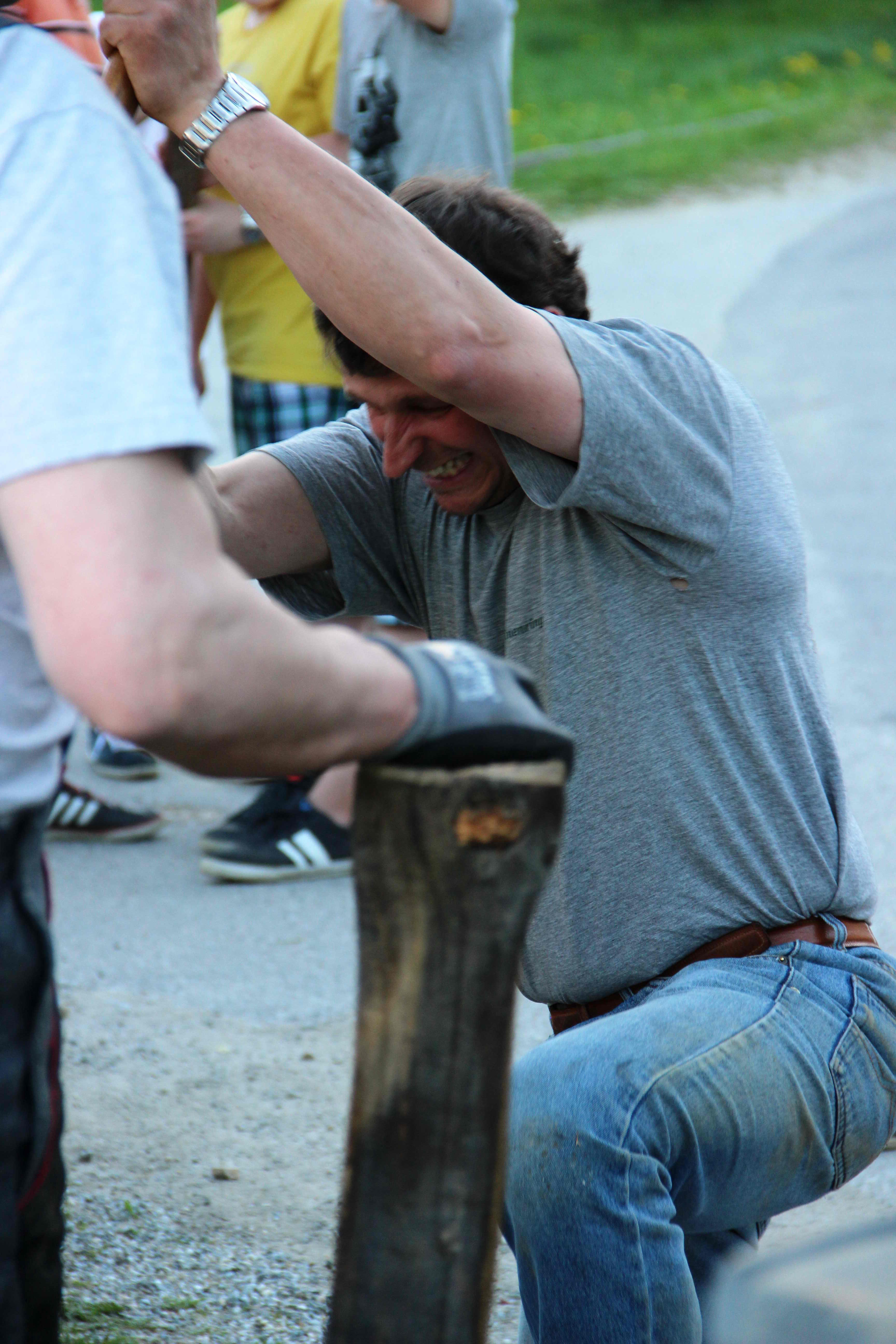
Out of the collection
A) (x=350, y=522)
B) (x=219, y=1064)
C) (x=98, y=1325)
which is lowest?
(x=219, y=1064)

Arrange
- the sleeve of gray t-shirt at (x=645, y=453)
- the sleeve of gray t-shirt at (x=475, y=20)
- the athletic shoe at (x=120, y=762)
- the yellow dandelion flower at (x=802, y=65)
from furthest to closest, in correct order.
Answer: the yellow dandelion flower at (x=802, y=65)
the athletic shoe at (x=120, y=762)
the sleeve of gray t-shirt at (x=475, y=20)
the sleeve of gray t-shirt at (x=645, y=453)

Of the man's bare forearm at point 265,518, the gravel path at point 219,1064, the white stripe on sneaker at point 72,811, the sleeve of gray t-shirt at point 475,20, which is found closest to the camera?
the man's bare forearm at point 265,518

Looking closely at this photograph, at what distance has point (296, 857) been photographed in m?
3.70

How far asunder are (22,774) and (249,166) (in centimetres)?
76

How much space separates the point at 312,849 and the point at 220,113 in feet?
7.50

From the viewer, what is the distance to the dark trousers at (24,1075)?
3.94 ft

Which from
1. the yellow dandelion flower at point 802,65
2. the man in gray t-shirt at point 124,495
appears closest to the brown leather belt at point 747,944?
the man in gray t-shirt at point 124,495

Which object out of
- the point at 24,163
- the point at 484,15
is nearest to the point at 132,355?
the point at 24,163

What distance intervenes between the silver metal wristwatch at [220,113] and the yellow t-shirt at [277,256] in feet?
6.37

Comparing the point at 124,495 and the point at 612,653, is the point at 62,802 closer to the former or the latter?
the point at 612,653

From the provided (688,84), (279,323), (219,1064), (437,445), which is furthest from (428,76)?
(688,84)

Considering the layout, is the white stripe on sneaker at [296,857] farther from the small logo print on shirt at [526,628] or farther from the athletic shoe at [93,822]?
the small logo print on shirt at [526,628]

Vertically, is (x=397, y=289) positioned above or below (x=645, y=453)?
above

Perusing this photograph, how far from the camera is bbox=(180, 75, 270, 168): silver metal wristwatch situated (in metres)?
1.65
